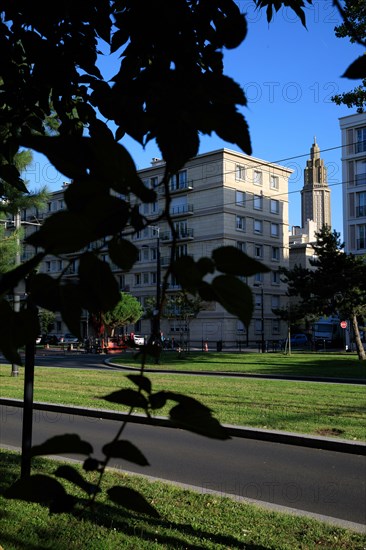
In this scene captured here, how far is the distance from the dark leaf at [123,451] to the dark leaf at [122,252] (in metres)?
0.30

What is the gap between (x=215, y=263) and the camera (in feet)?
3.15

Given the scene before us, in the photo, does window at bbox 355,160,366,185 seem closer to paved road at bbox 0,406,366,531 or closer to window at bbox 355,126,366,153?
window at bbox 355,126,366,153

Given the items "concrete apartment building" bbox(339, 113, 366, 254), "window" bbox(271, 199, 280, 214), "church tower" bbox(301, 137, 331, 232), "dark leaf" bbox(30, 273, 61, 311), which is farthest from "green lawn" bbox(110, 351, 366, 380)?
"church tower" bbox(301, 137, 331, 232)

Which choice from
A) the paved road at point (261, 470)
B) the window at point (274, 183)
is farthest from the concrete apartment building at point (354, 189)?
the paved road at point (261, 470)

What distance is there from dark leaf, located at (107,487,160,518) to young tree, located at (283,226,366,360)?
33.0m

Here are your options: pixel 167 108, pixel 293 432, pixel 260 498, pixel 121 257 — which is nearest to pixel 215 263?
pixel 121 257

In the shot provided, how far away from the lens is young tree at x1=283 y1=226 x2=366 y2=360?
3375cm

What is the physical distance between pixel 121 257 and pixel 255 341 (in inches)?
2453

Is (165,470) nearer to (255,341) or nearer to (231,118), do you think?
(231,118)

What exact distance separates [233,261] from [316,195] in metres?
169

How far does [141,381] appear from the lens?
42.7 inches

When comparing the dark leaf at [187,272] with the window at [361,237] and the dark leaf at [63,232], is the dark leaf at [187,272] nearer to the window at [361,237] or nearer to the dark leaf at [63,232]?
the dark leaf at [63,232]

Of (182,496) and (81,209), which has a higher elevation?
(81,209)

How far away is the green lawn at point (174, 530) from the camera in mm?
4512
